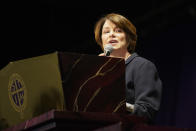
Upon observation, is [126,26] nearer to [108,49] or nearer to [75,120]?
[108,49]

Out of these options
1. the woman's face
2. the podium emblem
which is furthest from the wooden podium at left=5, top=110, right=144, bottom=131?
the woman's face

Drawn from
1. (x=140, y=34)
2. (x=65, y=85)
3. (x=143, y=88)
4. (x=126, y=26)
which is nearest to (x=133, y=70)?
(x=143, y=88)

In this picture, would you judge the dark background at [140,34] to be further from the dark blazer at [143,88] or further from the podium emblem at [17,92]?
the podium emblem at [17,92]

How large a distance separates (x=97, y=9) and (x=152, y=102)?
237 cm

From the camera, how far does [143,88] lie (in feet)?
4.74

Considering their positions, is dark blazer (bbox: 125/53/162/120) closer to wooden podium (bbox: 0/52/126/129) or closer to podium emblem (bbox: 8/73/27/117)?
wooden podium (bbox: 0/52/126/129)

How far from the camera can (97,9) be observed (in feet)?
12.1

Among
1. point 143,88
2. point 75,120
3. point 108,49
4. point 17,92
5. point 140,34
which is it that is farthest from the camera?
point 140,34

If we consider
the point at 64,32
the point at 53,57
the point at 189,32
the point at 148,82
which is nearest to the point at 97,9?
the point at 64,32

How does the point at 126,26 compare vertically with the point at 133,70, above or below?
above

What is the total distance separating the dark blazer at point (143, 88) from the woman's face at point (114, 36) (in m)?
0.12

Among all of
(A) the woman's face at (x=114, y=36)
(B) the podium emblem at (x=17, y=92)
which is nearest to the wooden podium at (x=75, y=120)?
(B) the podium emblem at (x=17, y=92)

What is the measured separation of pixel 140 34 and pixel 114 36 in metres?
2.15

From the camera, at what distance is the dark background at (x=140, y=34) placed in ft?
11.2
